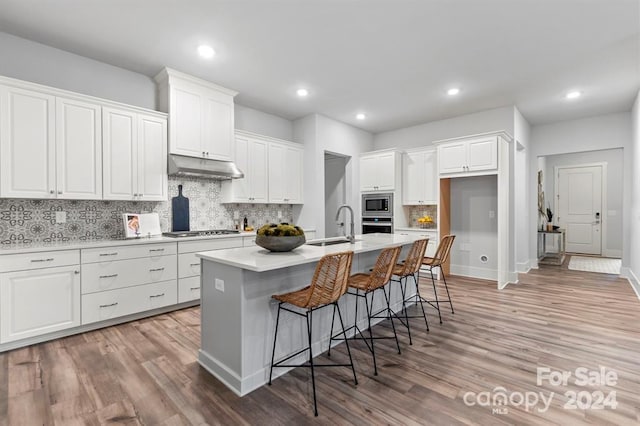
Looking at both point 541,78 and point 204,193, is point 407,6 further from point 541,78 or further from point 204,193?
point 204,193

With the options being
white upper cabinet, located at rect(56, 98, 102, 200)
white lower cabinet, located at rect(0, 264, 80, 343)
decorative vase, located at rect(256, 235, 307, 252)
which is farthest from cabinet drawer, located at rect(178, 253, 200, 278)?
decorative vase, located at rect(256, 235, 307, 252)

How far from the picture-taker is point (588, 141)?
5.74 m

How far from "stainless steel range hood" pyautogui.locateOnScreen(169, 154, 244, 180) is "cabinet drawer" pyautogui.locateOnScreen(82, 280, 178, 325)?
1376mm

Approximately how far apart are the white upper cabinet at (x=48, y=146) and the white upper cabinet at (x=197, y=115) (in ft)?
2.67

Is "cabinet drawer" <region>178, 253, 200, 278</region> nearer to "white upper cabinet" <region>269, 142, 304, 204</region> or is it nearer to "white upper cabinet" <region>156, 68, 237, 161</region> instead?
"white upper cabinet" <region>156, 68, 237, 161</region>

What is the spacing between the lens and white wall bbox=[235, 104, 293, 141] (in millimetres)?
5062

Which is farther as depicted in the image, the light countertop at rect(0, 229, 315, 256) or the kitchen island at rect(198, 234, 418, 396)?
the light countertop at rect(0, 229, 315, 256)

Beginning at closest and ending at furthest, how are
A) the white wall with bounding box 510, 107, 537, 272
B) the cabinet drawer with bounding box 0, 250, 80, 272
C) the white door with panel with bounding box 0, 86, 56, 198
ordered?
the cabinet drawer with bounding box 0, 250, 80, 272 → the white door with panel with bounding box 0, 86, 56, 198 → the white wall with bounding box 510, 107, 537, 272

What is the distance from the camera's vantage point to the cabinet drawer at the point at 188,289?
3.73m

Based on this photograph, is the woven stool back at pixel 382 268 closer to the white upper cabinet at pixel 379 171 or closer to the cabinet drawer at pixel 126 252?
the cabinet drawer at pixel 126 252

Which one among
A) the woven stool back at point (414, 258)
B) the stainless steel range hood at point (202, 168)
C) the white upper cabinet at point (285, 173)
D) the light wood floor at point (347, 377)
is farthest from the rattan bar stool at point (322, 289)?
the white upper cabinet at point (285, 173)

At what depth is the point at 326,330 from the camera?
2.72 m

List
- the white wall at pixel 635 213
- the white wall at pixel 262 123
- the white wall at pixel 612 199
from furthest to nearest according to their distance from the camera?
the white wall at pixel 612 199
the white wall at pixel 262 123
the white wall at pixel 635 213

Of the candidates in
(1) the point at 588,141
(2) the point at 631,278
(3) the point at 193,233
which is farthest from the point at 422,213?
(3) the point at 193,233
